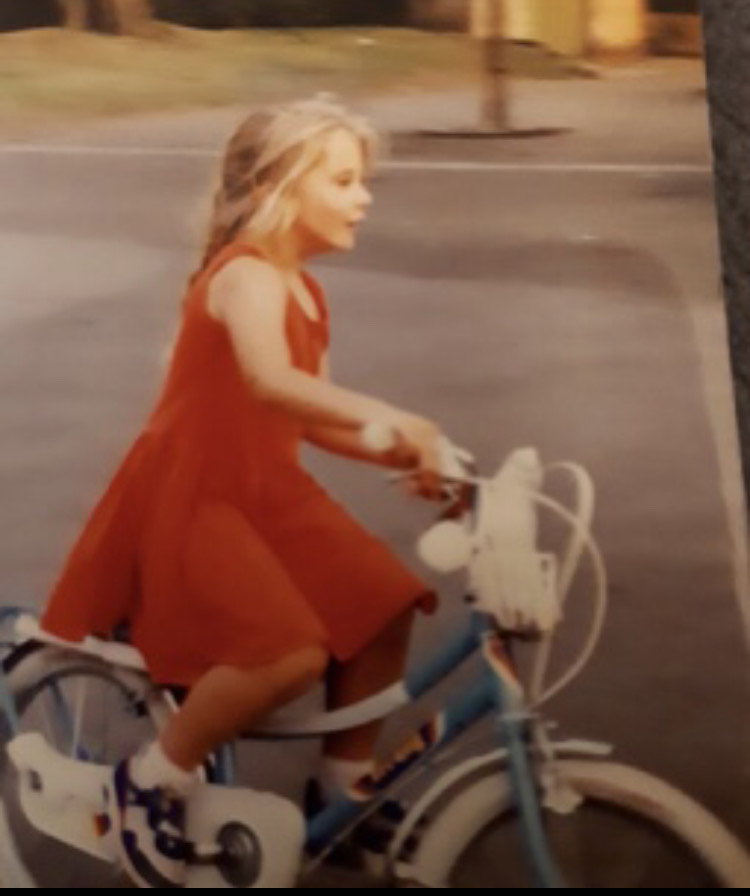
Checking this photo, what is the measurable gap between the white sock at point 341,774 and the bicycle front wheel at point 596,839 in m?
0.05

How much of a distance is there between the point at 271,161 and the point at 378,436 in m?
0.16

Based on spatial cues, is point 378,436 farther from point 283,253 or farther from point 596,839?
point 596,839

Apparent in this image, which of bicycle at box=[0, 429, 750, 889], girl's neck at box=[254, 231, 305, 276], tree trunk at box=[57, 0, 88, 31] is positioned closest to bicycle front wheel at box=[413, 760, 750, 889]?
bicycle at box=[0, 429, 750, 889]

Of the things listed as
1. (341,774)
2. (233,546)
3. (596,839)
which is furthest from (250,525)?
(596,839)

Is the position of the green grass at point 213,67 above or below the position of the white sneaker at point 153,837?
above

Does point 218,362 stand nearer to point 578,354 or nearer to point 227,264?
point 227,264

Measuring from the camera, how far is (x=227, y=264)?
2.74 feet

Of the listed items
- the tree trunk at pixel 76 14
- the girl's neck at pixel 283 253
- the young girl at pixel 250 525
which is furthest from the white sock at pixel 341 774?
the tree trunk at pixel 76 14

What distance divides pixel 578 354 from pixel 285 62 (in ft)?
0.74

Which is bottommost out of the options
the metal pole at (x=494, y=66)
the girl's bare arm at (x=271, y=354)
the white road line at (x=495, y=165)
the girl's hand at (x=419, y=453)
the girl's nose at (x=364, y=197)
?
the girl's hand at (x=419, y=453)

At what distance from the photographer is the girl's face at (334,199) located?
2.75 ft

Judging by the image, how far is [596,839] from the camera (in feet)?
2.68

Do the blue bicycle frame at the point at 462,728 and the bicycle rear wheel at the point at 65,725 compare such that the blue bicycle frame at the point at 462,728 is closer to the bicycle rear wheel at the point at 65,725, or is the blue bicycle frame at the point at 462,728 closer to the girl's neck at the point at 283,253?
the bicycle rear wheel at the point at 65,725

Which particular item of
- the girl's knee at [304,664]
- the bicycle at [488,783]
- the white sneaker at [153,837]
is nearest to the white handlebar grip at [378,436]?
the bicycle at [488,783]
